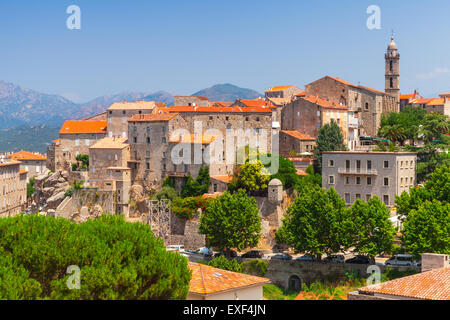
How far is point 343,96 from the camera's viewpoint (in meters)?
82.8

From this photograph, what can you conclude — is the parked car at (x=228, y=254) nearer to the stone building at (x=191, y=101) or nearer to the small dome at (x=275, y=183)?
the small dome at (x=275, y=183)

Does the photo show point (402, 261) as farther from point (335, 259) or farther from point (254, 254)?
point (254, 254)

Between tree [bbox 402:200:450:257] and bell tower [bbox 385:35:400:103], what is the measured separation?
45.5 metres

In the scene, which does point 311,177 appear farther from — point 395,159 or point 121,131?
point 121,131

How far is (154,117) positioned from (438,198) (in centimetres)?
3021

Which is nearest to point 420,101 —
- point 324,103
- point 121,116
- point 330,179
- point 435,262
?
point 324,103

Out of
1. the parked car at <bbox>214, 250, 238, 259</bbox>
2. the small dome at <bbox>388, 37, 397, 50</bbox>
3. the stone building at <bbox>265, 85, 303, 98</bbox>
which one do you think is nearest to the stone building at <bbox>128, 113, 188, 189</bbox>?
the parked car at <bbox>214, 250, 238, 259</bbox>

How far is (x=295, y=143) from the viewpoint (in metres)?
74.1

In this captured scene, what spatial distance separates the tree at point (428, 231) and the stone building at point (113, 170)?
30581mm

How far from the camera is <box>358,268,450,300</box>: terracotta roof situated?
30.7m

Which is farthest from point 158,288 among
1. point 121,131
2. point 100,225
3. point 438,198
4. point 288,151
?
point 121,131

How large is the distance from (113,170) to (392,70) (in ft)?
142

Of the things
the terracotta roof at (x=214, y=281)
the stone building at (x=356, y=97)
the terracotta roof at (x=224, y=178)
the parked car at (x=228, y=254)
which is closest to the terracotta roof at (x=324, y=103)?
the stone building at (x=356, y=97)

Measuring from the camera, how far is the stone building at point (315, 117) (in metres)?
76.1
